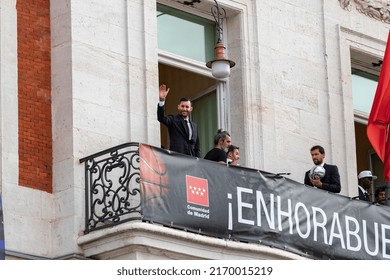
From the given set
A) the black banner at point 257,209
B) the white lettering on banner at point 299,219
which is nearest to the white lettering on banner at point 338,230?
the black banner at point 257,209

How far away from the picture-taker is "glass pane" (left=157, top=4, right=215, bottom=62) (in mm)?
21734

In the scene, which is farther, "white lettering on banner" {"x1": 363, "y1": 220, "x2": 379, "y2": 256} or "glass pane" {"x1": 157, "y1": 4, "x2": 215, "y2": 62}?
"glass pane" {"x1": 157, "y1": 4, "x2": 215, "y2": 62}

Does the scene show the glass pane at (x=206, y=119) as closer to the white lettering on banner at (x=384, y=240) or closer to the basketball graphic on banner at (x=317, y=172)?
the basketball graphic on banner at (x=317, y=172)

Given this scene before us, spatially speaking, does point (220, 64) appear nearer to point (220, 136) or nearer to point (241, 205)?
point (220, 136)

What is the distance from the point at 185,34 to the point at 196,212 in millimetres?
3638

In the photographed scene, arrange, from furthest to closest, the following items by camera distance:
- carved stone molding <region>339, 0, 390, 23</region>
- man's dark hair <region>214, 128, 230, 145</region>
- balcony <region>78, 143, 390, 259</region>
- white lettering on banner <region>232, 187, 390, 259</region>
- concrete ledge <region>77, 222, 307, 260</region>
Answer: carved stone molding <region>339, 0, 390, 23</region>
man's dark hair <region>214, 128, 230, 145</region>
white lettering on banner <region>232, 187, 390, 259</region>
balcony <region>78, 143, 390, 259</region>
concrete ledge <region>77, 222, 307, 260</region>

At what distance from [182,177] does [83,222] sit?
125 cm

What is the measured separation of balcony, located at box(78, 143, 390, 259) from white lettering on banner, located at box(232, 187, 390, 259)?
0.01 m

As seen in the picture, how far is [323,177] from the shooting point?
21.3 metres

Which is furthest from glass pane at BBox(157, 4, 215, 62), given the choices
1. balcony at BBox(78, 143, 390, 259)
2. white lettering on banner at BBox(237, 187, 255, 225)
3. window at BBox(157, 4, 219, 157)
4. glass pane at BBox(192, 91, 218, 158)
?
white lettering on banner at BBox(237, 187, 255, 225)

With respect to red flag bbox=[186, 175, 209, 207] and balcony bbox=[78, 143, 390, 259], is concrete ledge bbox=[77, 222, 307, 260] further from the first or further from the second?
red flag bbox=[186, 175, 209, 207]

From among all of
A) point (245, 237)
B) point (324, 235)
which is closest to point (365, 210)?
point (324, 235)

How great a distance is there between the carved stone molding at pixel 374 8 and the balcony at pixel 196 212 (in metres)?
4.18

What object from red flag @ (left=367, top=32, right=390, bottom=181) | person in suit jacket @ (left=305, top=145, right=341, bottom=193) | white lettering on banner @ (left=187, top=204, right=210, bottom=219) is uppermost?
red flag @ (left=367, top=32, right=390, bottom=181)
